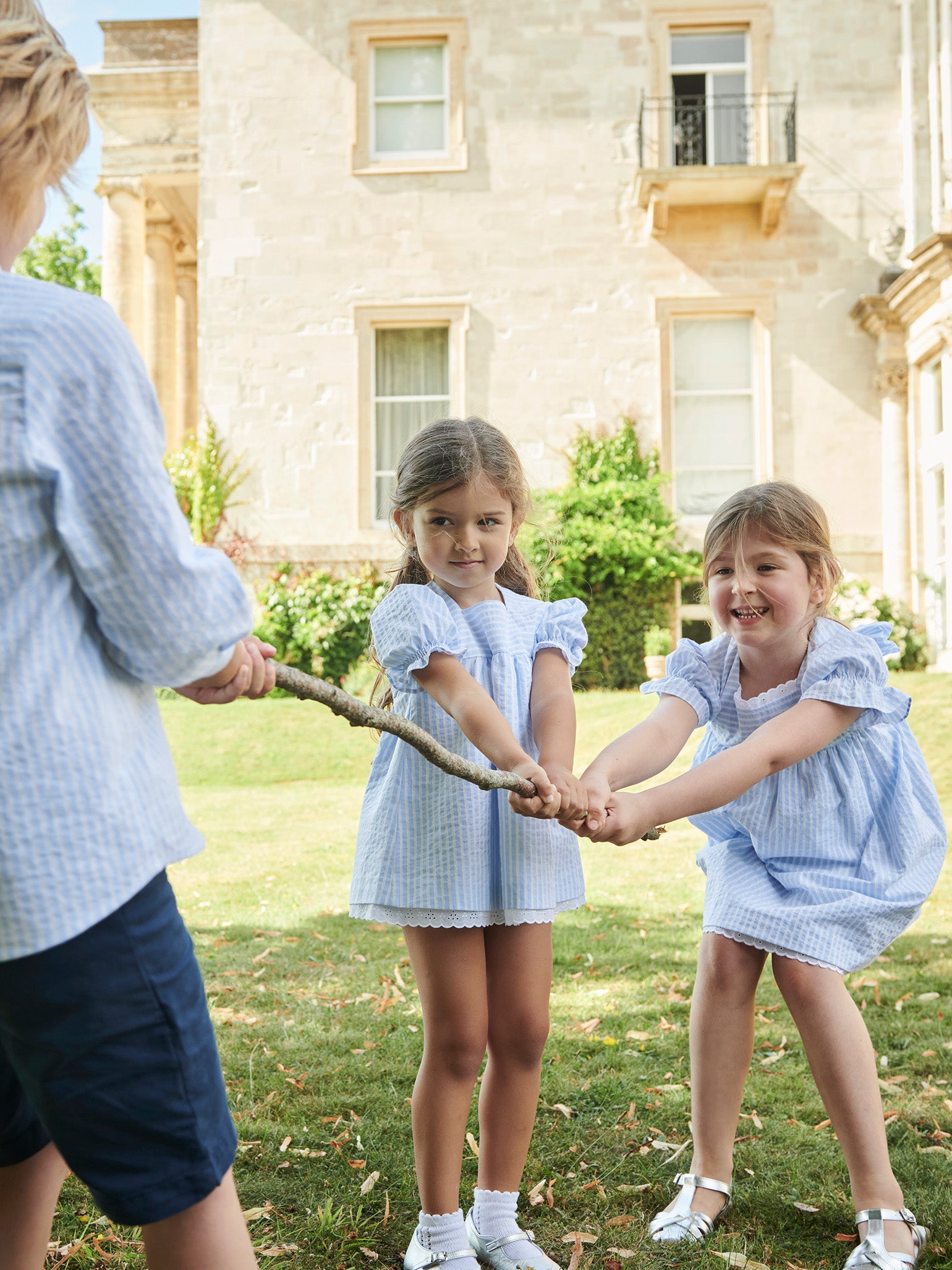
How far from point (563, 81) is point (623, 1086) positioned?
43.7 ft

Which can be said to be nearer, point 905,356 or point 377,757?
point 377,757

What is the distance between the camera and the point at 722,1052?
244cm

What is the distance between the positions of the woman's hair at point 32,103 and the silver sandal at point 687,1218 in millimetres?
2211

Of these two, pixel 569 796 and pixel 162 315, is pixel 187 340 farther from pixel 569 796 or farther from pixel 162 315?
pixel 569 796

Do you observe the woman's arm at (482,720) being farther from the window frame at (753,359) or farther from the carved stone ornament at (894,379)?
the carved stone ornament at (894,379)

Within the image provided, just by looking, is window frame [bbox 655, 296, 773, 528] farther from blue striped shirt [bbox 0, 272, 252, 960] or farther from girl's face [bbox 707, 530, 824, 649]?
blue striped shirt [bbox 0, 272, 252, 960]

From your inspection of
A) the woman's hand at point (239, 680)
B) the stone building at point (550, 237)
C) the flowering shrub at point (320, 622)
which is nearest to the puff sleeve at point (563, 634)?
the woman's hand at point (239, 680)

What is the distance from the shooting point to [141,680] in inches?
52.3

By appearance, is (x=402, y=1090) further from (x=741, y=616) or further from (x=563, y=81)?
(x=563, y=81)

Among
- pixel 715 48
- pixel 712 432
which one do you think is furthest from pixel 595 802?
pixel 715 48

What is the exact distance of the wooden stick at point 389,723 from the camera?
1604mm

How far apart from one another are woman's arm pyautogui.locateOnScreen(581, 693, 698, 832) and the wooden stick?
24 centimetres

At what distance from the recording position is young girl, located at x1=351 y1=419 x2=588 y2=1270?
2254 millimetres

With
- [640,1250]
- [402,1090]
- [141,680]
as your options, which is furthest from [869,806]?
[141,680]
